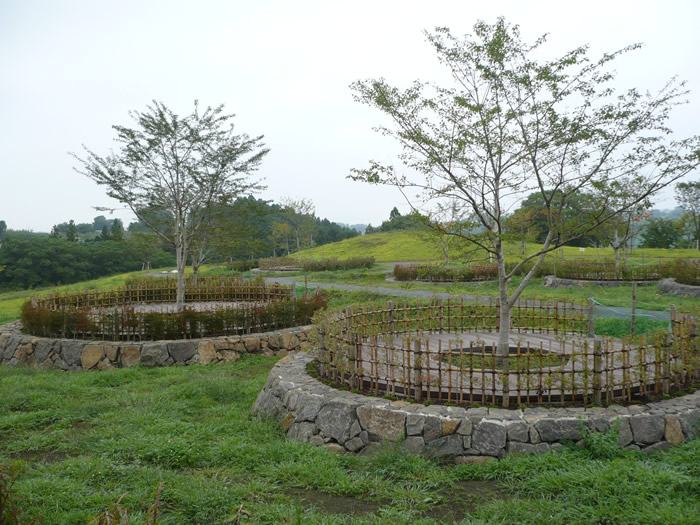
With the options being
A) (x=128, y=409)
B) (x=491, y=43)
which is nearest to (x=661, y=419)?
(x=491, y=43)

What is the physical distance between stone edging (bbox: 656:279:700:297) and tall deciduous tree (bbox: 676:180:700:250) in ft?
126

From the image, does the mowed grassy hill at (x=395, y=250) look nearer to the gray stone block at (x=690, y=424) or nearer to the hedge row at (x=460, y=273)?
the hedge row at (x=460, y=273)

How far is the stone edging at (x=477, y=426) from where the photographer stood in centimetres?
501

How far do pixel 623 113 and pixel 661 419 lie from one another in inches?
164

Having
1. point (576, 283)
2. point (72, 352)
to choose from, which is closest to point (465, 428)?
point (72, 352)

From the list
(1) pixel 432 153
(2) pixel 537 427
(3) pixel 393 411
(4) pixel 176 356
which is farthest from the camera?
(4) pixel 176 356

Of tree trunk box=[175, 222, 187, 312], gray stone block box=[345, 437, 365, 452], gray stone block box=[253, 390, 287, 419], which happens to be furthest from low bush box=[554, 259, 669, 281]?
gray stone block box=[345, 437, 365, 452]

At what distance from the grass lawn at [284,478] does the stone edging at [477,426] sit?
0.21 metres

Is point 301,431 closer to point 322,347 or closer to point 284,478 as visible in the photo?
point 284,478

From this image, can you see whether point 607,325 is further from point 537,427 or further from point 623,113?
point 537,427

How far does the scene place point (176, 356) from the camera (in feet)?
34.1

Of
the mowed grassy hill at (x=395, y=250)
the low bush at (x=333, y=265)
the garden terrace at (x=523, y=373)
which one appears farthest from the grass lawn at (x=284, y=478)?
the mowed grassy hill at (x=395, y=250)

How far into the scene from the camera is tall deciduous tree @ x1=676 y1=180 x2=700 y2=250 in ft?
164

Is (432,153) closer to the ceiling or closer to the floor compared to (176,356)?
closer to the ceiling
